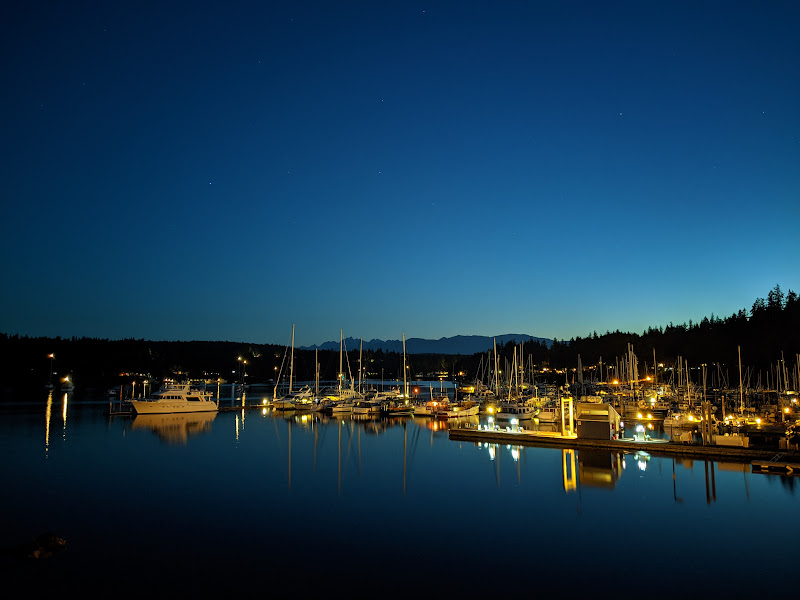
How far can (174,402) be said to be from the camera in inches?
2446

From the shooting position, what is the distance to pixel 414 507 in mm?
21031

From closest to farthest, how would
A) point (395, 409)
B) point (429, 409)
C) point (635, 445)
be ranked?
point (635, 445) < point (429, 409) < point (395, 409)

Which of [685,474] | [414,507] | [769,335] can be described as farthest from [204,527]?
[769,335]

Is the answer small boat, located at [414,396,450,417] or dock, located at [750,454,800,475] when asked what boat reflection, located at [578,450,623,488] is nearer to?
dock, located at [750,454,800,475]

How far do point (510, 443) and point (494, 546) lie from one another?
791 inches

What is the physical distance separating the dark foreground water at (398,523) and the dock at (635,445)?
920 mm

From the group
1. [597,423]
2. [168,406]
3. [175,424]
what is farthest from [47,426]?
[597,423]

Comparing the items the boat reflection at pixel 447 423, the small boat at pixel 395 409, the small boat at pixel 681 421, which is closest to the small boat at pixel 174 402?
the small boat at pixel 395 409

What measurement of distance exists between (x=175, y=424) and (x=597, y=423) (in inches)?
1538

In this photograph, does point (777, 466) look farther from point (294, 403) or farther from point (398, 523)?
point (294, 403)

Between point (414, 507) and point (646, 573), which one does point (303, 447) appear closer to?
point (414, 507)

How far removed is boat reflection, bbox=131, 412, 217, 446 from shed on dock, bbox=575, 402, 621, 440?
27494 millimetres

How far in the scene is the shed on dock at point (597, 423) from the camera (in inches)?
1241

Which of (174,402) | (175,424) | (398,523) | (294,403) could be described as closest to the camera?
(398,523)
